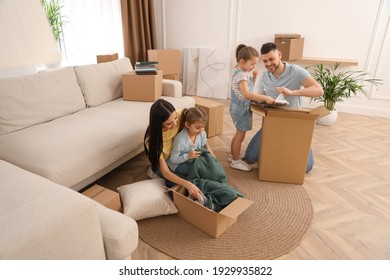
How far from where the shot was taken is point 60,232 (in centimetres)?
96

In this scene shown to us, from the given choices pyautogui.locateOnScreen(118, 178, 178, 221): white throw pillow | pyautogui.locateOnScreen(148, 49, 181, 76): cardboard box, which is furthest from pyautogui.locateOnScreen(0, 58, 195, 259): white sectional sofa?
pyautogui.locateOnScreen(148, 49, 181, 76): cardboard box

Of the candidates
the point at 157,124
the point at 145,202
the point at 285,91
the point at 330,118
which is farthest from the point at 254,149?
the point at 330,118

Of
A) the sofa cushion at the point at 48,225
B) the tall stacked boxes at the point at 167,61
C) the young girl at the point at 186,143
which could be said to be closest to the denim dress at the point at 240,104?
the young girl at the point at 186,143

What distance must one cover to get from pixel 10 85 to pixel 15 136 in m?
0.39

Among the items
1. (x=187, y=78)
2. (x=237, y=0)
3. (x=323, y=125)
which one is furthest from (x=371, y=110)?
(x=187, y=78)

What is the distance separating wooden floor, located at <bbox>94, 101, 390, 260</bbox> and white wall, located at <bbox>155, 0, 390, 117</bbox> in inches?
30.3

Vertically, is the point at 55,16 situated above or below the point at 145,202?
above

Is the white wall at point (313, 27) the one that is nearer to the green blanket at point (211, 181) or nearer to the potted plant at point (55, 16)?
the potted plant at point (55, 16)

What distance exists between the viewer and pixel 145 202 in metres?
1.68

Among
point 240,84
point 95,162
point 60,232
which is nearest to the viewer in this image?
point 60,232

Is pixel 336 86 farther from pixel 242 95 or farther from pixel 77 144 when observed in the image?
pixel 77 144

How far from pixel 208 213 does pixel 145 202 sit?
0.39 meters
